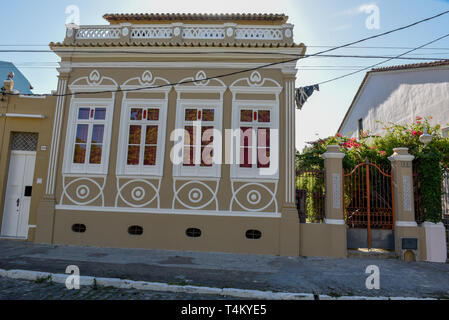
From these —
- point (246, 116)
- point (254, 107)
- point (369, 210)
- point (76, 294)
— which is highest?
point (254, 107)

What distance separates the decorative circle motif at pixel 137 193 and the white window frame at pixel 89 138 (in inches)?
41.2

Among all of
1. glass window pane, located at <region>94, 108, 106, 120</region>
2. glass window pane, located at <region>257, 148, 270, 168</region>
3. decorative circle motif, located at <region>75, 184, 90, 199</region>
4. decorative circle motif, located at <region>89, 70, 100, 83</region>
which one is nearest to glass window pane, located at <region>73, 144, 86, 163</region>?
decorative circle motif, located at <region>75, 184, 90, 199</region>

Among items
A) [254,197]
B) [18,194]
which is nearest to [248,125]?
[254,197]

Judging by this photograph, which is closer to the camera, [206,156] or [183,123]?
[206,156]

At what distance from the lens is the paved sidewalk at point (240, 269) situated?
511 centimetres

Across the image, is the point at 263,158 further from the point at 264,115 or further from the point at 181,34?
the point at 181,34

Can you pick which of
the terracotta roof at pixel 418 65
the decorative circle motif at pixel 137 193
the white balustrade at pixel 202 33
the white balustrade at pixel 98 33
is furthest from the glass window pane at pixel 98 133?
the terracotta roof at pixel 418 65

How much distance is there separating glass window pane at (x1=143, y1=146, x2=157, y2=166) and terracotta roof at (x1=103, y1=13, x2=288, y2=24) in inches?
233

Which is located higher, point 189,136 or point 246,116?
point 246,116

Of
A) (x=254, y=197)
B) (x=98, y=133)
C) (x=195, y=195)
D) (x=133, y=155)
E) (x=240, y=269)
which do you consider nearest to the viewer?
(x=240, y=269)

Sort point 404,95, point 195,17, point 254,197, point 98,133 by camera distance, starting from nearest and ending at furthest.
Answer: point 254,197, point 98,133, point 195,17, point 404,95

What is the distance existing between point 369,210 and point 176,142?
18.9 ft

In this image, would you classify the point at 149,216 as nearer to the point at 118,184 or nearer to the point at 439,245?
the point at 118,184

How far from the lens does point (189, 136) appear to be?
841 centimetres
